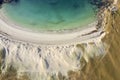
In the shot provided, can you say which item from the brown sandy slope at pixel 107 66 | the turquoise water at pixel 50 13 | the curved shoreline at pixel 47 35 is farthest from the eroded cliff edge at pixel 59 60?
the turquoise water at pixel 50 13

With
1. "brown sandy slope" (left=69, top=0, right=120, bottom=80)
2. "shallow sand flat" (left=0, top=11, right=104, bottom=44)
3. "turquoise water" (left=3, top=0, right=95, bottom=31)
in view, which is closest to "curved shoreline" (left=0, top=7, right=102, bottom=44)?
"shallow sand flat" (left=0, top=11, right=104, bottom=44)

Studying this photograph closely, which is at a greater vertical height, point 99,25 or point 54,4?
point 54,4

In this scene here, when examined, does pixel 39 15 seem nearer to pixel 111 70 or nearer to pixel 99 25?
pixel 99 25

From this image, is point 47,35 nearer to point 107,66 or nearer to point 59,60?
point 59,60

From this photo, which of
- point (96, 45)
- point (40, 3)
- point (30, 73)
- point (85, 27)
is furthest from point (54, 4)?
point (30, 73)

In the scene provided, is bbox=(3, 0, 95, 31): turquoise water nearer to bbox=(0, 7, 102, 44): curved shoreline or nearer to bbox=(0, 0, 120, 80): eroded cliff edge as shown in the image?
bbox=(0, 7, 102, 44): curved shoreline

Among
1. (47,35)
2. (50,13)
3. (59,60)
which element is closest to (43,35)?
(47,35)

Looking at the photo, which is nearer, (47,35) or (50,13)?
(47,35)

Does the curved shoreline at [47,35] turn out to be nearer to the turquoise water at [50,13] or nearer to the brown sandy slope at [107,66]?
the turquoise water at [50,13]
